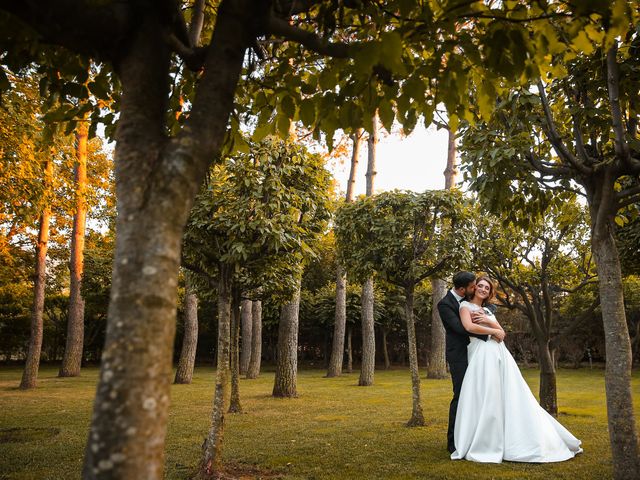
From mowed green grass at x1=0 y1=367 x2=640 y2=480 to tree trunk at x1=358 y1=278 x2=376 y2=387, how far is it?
4.83 m

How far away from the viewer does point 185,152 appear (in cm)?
207

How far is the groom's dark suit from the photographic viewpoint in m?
6.59

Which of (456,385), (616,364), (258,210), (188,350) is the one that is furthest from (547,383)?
(188,350)

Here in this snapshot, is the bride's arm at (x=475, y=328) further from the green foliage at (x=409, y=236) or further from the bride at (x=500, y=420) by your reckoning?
the green foliage at (x=409, y=236)

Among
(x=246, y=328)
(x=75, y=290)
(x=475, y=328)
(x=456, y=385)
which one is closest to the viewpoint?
(x=475, y=328)

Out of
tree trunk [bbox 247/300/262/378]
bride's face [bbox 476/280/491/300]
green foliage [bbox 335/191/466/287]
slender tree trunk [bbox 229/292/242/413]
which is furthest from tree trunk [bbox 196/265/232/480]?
tree trunk [bbox 247/300/262/378]

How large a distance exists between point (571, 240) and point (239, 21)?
392 inches

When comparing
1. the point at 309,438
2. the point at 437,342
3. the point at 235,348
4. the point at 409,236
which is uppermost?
the point at 409,236

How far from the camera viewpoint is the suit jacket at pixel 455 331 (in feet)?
21.8

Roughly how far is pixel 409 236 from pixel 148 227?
7695mm

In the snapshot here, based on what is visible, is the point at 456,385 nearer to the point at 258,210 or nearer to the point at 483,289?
the point at 483,289

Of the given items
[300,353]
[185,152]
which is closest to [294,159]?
[185,152]

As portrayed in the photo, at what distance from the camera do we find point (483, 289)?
22.2 ft

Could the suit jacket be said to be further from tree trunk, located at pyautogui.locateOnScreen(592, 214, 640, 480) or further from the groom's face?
tree trunk, located at pyautogui.locateOnScreen(592, 214, 640, 480)
